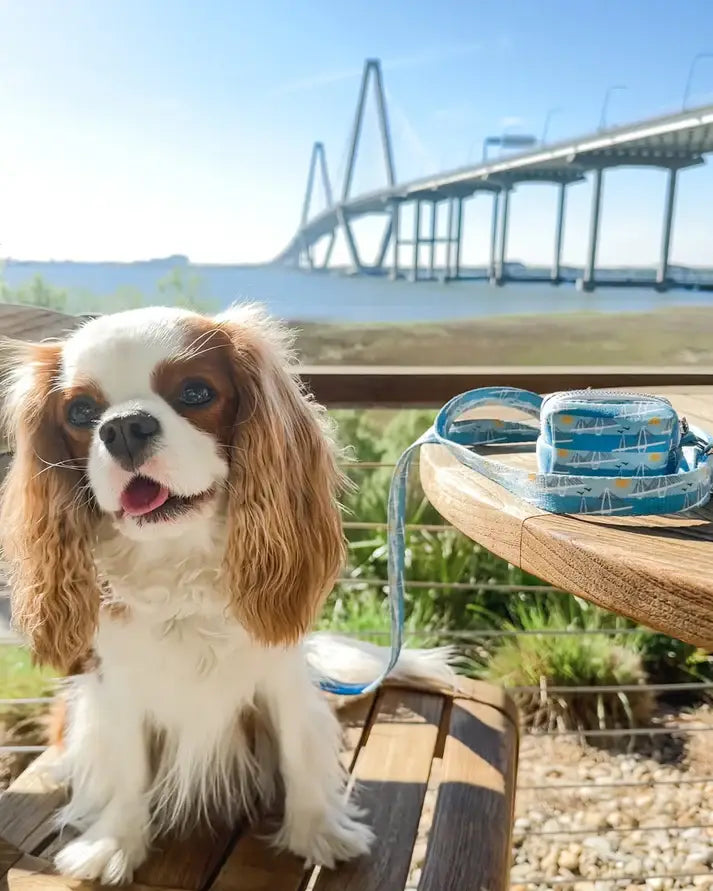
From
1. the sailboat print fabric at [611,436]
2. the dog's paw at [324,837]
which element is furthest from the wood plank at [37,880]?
the sailboat print fabric at [611,436]

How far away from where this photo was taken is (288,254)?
6242 millimetres

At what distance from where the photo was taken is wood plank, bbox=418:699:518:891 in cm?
97

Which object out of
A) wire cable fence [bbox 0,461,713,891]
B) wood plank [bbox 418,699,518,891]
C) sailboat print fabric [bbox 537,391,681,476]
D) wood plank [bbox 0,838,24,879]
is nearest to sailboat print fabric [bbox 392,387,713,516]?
sailboat print fabric [bbox 537,391,681,476]

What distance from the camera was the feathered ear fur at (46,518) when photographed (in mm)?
911

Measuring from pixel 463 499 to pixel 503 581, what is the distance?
2.86 m

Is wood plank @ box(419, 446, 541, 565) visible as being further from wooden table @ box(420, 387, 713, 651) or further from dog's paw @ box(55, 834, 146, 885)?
dog's paw @ box(55, 834, 146, 885)

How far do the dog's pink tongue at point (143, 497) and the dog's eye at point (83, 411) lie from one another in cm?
10

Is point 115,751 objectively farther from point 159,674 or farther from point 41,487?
point 41,487

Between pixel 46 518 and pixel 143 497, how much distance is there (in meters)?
0.19

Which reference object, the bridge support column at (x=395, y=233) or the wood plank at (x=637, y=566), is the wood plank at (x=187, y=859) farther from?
the bridge support column at (x=395, y=233)

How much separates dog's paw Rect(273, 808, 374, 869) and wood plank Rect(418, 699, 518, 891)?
0.33 feet

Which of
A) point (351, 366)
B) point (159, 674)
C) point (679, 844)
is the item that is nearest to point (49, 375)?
point (159, 674)

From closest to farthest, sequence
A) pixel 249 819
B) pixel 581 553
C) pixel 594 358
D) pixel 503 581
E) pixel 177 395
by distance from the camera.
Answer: pixel 581 553
pixel 177 395
pixel 249 819
pixel 503 581
pixel 594 358

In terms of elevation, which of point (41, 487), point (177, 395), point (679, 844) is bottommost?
point (679, 844)
